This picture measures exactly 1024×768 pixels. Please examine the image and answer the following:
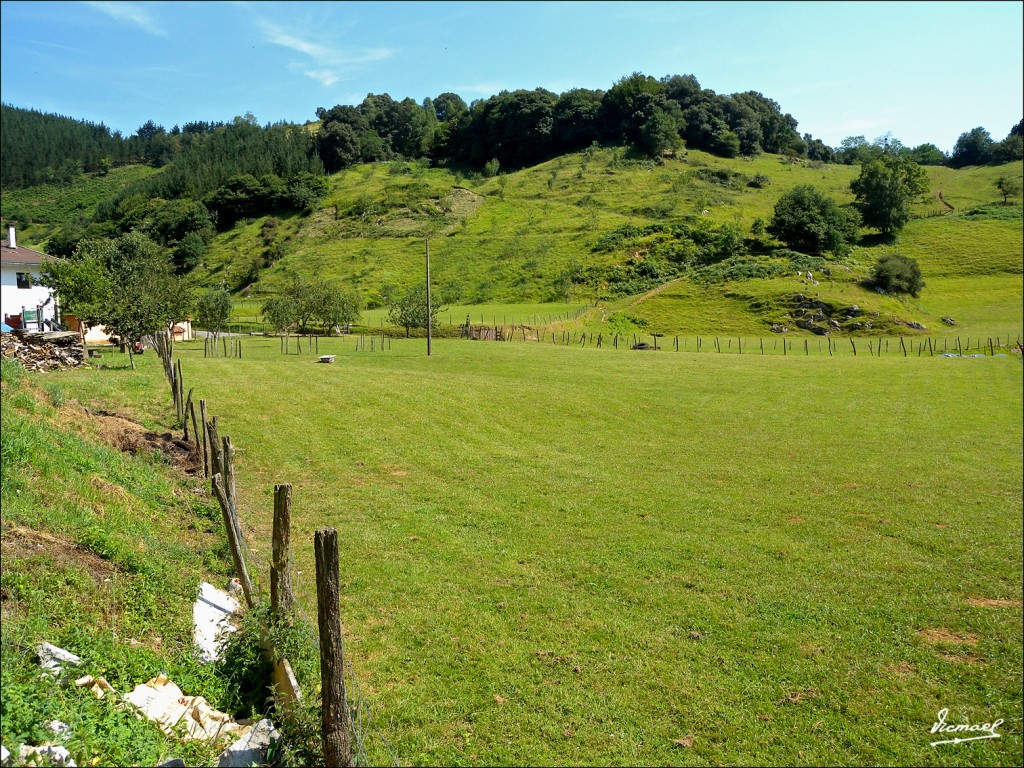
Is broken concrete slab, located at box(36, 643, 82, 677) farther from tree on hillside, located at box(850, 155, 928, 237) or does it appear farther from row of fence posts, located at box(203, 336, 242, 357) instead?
tree on hillside, located at box(850, 155, 928, 237)

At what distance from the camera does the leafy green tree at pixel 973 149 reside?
511 ft

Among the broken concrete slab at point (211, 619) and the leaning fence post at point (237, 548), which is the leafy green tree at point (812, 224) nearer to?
the leaning fence post at point (237, 548)

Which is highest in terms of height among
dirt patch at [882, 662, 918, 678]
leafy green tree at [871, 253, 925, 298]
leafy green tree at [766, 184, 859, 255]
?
leafy green tree at [766, 184, 859, 255]

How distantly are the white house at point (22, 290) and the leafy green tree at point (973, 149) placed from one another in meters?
184

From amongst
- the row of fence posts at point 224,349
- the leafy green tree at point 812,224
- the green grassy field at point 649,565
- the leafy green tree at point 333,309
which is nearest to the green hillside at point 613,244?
the leafy green tree at point 812,224

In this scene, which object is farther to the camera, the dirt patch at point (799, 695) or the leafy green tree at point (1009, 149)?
the leafy green tree at point (1009, 149)

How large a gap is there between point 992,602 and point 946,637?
6.37 feet

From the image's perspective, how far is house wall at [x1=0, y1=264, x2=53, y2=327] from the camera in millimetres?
54281

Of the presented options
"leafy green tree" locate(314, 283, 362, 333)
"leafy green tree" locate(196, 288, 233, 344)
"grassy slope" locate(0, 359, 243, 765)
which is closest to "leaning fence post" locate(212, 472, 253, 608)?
"grassy slope" locate(0, 359, 243, 765)

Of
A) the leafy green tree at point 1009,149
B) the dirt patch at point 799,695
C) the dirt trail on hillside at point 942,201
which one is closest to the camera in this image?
the dirt patch at point 799,695

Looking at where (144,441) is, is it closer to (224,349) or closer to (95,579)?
(95,579)

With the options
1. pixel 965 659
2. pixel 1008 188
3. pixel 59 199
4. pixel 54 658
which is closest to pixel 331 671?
pixel 54 658

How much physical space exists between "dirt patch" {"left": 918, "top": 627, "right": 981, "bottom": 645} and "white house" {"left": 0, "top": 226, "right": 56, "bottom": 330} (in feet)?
203

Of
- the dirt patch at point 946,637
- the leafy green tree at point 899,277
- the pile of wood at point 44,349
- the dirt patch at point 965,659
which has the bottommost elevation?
the dirt patch at point 965,659
